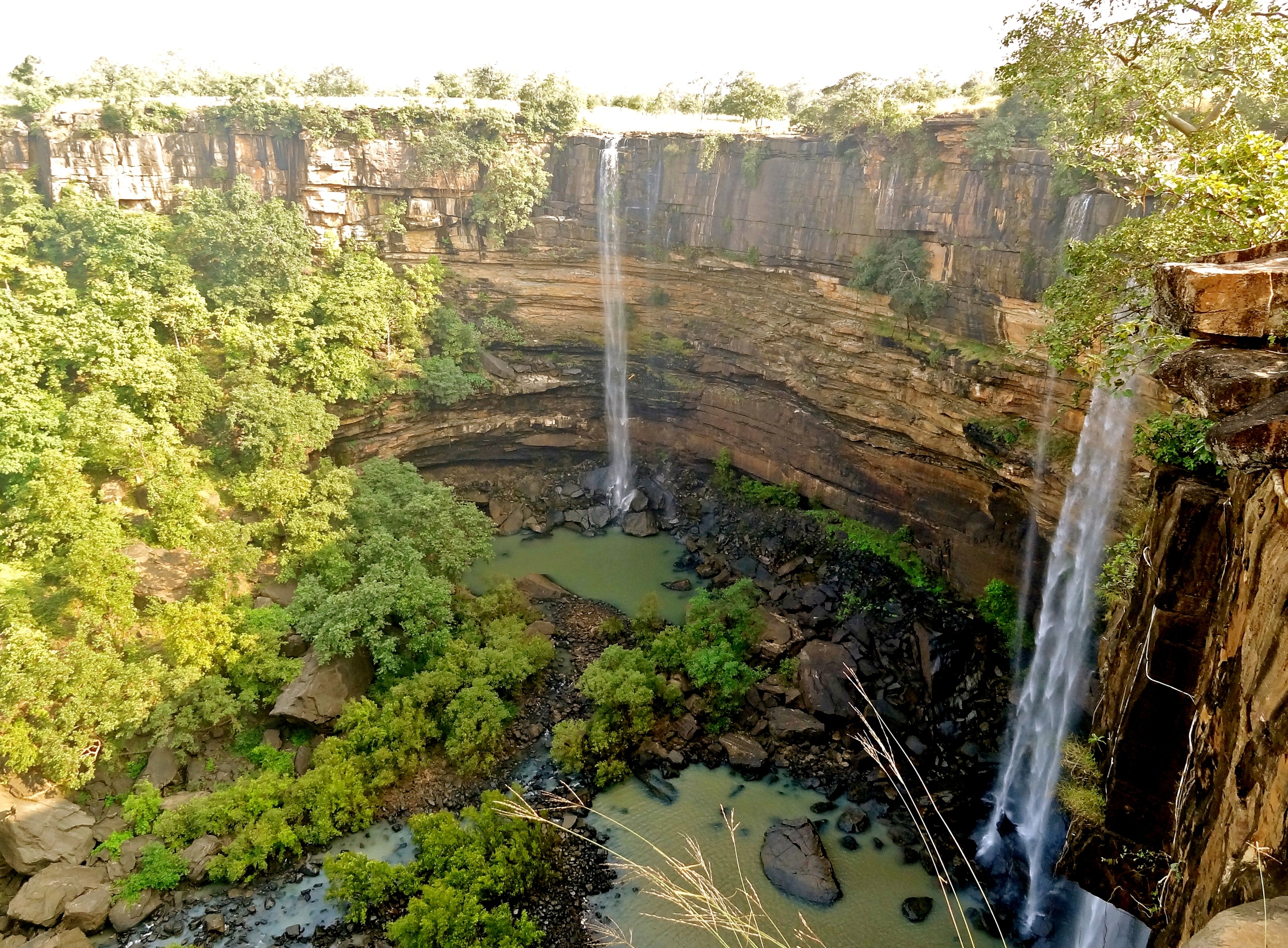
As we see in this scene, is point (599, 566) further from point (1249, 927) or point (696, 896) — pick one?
point (1249, 927)

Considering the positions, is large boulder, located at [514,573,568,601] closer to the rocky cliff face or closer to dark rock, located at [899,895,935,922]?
dark rock, located at [899,895,935,922]

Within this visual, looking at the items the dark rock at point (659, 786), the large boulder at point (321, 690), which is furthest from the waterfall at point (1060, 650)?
the large boulder at point (321, 690)

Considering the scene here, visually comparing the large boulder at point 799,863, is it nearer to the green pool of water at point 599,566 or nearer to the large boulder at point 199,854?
the green pool of water at point 599,566

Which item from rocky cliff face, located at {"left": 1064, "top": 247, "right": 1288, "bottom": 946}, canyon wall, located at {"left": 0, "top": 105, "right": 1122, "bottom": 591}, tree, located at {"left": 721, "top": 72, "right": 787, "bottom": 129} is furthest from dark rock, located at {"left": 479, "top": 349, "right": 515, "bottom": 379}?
rocky cliff face, located at {"left": 1064, "top": 247, "right": 1288, "bottom": 946}

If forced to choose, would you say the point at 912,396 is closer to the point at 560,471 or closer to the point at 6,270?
the point at 560,471

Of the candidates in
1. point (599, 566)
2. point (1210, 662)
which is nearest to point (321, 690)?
point (599, 566)

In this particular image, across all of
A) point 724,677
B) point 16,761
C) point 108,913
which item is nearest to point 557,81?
point 724,677
